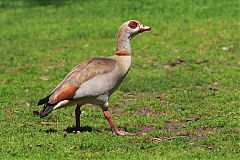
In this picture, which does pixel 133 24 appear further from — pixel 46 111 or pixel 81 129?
pixel 46 111

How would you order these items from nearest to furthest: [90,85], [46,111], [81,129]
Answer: [46,111], [90,85], [81,129]

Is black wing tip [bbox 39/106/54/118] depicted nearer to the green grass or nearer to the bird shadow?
the green grass

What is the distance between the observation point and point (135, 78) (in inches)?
607

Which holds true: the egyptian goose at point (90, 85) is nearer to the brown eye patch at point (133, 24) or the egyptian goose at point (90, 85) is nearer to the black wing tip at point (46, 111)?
the black wing tip at point (46, 111)

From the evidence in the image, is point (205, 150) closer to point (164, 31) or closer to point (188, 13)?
point (164, 31)

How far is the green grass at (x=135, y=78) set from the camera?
935cm

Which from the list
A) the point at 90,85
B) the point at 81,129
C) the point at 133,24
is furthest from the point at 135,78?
the point at 90,85

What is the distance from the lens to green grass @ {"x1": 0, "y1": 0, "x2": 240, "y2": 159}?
9.35 m

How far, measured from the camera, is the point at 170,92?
13.8m

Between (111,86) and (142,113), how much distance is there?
2.10m

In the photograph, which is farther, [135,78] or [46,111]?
[135,78]

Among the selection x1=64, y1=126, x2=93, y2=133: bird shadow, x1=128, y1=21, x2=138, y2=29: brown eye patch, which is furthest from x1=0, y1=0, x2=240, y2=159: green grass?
x1=128, y1=21, x2=138, y2=29: brown eye patch

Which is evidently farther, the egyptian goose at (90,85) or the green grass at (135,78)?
the egyptian goose at (90,85)

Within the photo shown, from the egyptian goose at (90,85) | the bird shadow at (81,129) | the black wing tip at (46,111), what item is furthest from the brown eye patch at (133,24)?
the black wing tip at (46,111)
